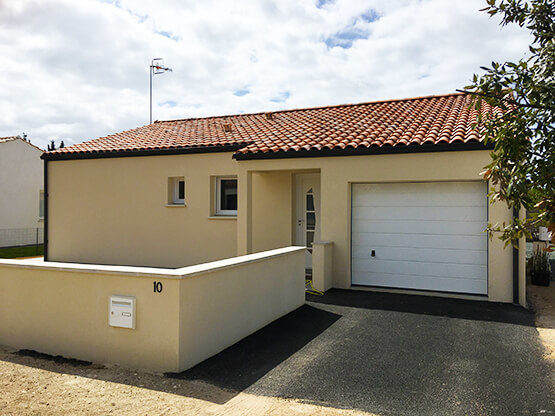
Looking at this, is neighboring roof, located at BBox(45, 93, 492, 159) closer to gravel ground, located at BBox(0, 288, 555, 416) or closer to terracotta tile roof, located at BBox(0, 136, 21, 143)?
gravel ground, located at BBox(0, 288, 555, 416)

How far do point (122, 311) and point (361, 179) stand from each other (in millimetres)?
5845

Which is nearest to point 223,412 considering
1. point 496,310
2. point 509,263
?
point 496,310

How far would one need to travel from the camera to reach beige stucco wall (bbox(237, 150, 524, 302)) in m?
8.57

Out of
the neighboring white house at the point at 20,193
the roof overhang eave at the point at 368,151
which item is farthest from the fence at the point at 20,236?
the roof overhang eave at the point at 368,151

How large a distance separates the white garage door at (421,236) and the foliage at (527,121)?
5.39 metres

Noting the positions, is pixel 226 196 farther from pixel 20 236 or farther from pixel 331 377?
pixel 20 236

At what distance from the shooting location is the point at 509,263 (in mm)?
8516

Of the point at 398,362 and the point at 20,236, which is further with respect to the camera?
the point at 20,236

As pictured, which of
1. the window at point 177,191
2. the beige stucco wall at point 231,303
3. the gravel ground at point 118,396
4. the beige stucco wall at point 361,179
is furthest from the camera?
the window at point 177,191

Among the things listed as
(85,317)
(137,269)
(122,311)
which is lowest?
(85,317)

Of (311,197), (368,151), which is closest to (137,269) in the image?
(368,151)

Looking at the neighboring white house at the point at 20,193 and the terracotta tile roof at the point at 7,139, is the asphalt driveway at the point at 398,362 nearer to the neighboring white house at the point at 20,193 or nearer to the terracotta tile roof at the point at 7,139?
the neighboring white house at the point at 20,193

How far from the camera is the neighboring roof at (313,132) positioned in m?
9.77

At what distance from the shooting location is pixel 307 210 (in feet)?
39.4
